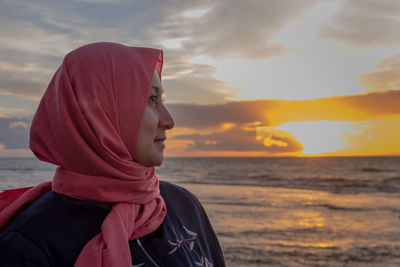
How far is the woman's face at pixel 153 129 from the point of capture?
1780 millimetres

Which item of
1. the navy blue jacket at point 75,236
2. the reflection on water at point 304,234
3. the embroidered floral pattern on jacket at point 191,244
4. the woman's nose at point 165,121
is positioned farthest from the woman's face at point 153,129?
the reflection on water at point 304,234

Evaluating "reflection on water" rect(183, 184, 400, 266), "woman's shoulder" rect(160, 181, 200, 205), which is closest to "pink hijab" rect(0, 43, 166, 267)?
"woman's shoulder" rect(160, 181, 200, 205)

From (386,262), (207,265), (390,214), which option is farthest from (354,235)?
(207,265)

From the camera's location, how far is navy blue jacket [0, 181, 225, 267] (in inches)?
57.7

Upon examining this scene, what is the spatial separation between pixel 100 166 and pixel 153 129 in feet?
0.97

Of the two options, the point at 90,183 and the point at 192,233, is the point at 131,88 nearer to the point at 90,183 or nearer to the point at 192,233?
the point at 90,183

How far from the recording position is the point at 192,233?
6.72 ft

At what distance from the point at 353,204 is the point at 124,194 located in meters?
15.3

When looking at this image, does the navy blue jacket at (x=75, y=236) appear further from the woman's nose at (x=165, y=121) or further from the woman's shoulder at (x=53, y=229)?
the woman's nose at (x=165, y=121)

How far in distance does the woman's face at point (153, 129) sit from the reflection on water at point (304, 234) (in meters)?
5.01

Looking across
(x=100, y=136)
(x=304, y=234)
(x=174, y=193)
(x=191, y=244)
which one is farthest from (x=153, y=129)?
(x=304, y=234)

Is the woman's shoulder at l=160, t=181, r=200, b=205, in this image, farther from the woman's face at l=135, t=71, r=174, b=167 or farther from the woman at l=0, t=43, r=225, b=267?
the woman's face at l=135, t=71, r=174, b=167

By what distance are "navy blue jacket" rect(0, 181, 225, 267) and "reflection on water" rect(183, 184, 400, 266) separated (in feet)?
15.2

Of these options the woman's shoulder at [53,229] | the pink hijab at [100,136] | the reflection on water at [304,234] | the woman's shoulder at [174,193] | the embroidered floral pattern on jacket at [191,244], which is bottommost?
the reflection on water at [304,234]
